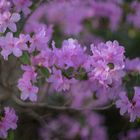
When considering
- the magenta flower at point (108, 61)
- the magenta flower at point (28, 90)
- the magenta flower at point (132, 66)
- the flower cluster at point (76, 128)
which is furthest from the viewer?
the flower cluster at point (76, 128)

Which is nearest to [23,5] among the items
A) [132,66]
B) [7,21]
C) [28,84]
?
[7,21]

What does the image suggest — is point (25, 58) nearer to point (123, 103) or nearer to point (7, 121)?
→ point (7, 121)

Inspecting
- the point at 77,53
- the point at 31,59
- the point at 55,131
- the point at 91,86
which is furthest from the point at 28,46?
the point at 55,131

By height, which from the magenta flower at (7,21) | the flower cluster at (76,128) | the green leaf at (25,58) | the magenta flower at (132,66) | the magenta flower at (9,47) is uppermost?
the magenta flower at (7,21)

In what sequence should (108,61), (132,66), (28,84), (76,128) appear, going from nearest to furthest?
(108,61), (28,84), (132,66), (76,128)

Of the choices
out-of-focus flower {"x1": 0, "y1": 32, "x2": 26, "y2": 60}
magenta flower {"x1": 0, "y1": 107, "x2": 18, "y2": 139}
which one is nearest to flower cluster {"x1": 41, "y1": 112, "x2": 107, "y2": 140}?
magenta flower {"x1": 0, "y1": 107, "x2": 18, "y2": 139}

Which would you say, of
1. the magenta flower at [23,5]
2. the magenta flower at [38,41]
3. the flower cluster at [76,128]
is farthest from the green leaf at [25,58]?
the flower cluster at [76,128]

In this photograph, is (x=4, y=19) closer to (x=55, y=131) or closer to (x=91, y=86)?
(x=91, y=86)

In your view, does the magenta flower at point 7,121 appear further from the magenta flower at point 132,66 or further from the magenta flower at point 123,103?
the magenta flower at point 132,66
